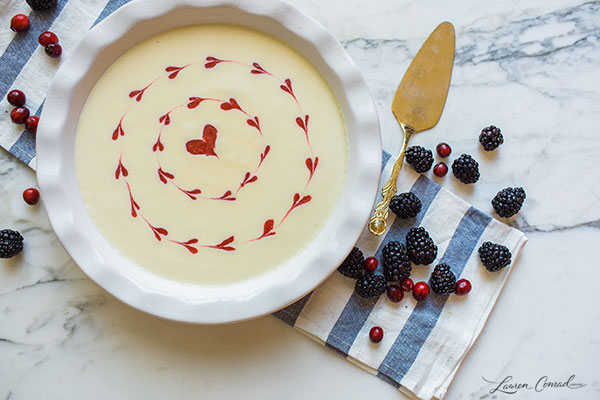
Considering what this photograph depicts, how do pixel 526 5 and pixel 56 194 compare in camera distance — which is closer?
pixel 56 194

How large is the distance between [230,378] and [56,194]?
610 millimetres

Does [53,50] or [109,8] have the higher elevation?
[109,8]

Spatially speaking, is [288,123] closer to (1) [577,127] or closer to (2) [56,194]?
(2) [56,194]

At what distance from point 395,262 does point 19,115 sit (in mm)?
989

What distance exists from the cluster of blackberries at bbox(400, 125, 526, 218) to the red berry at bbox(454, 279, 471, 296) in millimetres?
194

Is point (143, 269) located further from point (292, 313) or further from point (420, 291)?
point (420, 291)

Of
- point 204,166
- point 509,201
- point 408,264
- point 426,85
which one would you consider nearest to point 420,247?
point 408,264

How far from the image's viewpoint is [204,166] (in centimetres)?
129

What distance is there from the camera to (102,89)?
1.31 metres

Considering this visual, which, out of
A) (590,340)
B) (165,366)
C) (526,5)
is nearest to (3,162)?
(165,366)

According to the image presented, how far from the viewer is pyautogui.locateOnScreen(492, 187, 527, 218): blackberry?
1.39 m

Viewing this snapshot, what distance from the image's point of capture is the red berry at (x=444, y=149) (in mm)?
1431

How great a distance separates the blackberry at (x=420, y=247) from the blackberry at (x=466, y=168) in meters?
0.17

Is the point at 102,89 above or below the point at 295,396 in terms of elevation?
above
